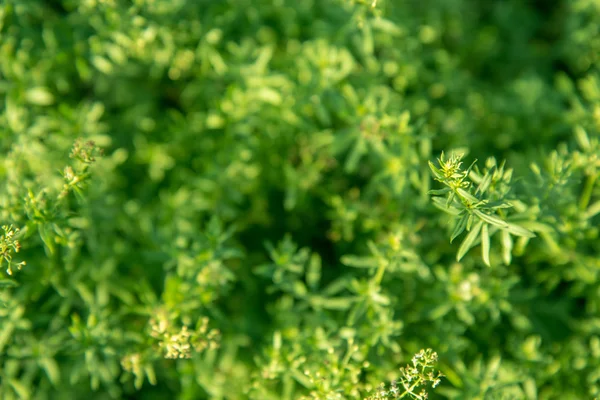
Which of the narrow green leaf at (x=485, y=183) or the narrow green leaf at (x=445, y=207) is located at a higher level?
the narrow green leaf at (x=485, y=183)

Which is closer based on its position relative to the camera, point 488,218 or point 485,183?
point 488,218

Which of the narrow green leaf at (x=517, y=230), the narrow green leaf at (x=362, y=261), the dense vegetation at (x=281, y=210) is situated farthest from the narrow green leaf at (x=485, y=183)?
the narrow green leaf at (x=362, y=261)

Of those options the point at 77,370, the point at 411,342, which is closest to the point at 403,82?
the point at 411,342

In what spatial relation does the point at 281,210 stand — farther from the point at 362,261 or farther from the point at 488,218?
the point at 488,218

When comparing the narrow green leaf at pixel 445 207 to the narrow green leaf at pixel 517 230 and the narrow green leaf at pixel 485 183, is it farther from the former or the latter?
the narrow green leaf at pixel 517 230

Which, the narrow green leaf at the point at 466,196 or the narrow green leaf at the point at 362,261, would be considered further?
the narrow green leaf at the point at 362,261

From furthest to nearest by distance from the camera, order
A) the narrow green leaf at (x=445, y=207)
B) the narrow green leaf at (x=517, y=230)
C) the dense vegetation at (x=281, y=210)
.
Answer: the dense vegetation at (x=281, y=210) → the narrow green leaf at (x=517, y=230) → the narrow green leaf at (x=445, y=207)

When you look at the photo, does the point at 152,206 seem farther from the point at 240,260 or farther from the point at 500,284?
the point at 500,284

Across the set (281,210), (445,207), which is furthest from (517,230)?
(281,210)
